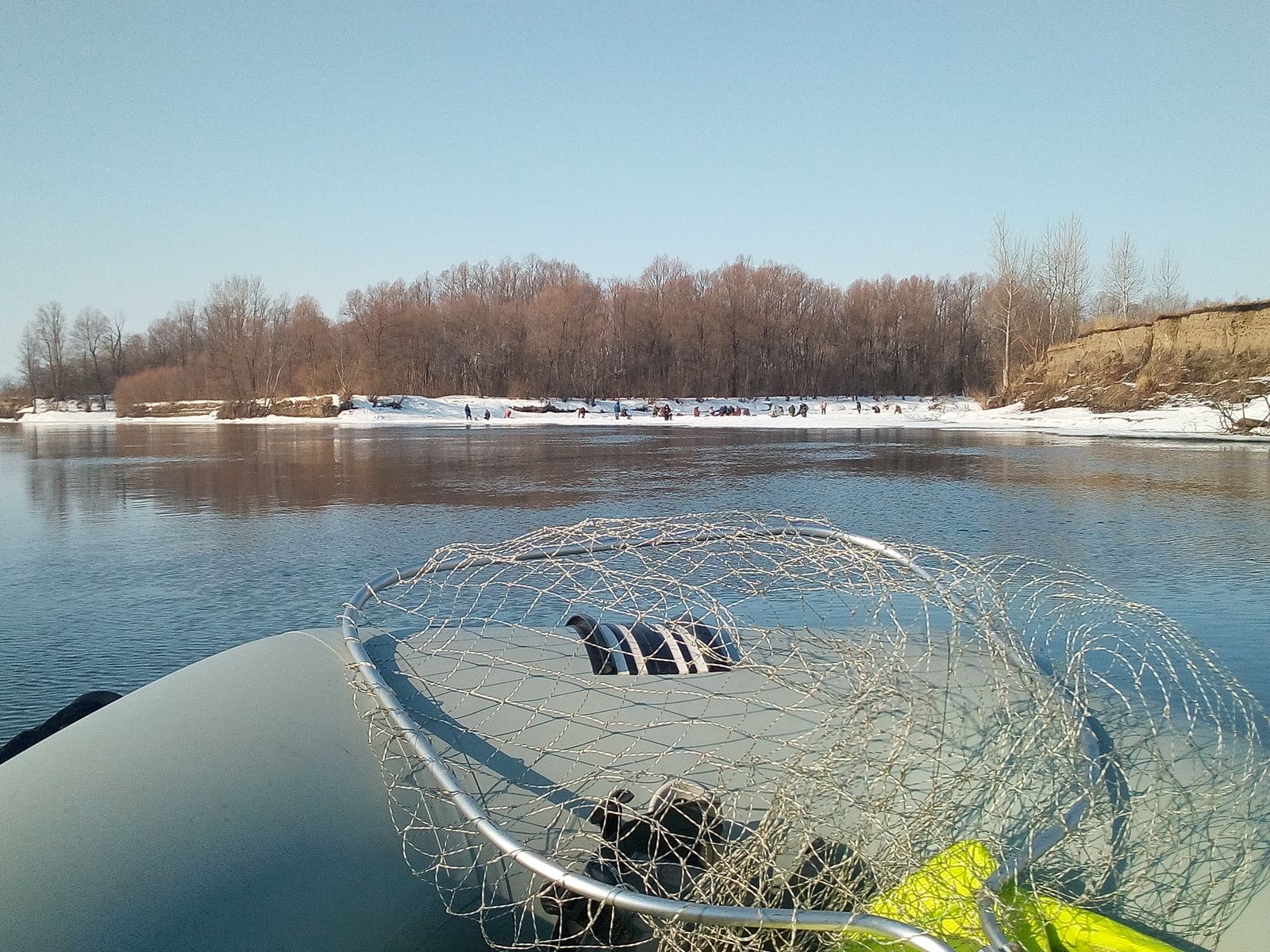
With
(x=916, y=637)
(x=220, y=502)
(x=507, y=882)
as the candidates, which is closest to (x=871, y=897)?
(x=507, y=882)

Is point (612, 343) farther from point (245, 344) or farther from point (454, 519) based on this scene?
point (454, 519)

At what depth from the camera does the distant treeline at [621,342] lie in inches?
2653

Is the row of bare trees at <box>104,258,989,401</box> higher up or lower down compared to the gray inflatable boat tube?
higher up

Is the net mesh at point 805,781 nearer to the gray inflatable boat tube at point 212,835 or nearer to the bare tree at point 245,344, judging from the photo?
the gray inflatable boat tube at point 212,835

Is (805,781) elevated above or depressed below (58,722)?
above

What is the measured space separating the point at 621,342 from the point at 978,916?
69594mm

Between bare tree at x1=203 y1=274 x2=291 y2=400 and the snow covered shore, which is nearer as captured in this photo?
the snow covered shore

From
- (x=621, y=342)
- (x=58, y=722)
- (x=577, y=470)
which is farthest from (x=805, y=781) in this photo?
(x=621, y=342)

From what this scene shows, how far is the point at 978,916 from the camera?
7.23 ft

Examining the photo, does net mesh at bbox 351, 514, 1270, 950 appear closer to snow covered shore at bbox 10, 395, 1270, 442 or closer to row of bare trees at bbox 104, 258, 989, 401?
snow covered shore at bbox 10, 395, 1270, 442

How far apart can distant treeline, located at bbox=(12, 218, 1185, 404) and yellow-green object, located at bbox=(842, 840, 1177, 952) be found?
214 feet

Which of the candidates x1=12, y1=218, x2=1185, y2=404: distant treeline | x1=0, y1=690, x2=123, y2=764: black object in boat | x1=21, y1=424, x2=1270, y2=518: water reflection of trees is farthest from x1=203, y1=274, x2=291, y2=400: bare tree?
x1=0, y1=690, x2=123, y2=764: black object in boat

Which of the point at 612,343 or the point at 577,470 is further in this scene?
the point at 612,343

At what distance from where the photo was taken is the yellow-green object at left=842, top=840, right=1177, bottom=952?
225 cm
